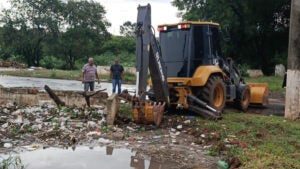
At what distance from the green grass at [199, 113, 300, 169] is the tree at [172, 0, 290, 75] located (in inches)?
827

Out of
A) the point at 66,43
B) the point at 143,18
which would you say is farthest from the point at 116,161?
the point at 66,43

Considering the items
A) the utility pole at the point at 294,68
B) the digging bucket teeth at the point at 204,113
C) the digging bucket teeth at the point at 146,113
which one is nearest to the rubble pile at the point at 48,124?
the digging bucket teeth at the point at 146,113

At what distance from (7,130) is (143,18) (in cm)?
398

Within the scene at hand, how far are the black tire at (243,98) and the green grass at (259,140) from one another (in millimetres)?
1706

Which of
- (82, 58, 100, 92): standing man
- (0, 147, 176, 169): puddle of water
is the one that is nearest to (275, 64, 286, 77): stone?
(82, 58, 100, 92): standing man

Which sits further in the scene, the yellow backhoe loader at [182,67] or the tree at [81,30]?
the tree at [81,30]

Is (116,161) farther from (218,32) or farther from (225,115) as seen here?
(218,32)

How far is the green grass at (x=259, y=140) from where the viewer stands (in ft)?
22.1

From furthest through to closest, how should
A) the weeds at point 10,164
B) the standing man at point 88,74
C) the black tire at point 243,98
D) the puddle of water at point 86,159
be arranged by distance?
the standing man at point 88,74
the black tire at point 243,98
the puddle of water at point 86,159
the weeds at point 10,164

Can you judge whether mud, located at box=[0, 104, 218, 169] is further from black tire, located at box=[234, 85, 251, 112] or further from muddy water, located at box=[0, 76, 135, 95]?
muddy water, located at box=[0, 76, 135, 95]

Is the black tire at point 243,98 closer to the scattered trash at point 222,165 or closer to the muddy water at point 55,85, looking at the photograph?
the scattered trash at point 222,165

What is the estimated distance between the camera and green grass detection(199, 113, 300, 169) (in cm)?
673

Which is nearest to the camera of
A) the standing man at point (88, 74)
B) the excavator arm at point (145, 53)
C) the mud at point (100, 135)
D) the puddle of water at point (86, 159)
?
the puddle of water at point (86, 159)

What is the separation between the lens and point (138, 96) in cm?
995
